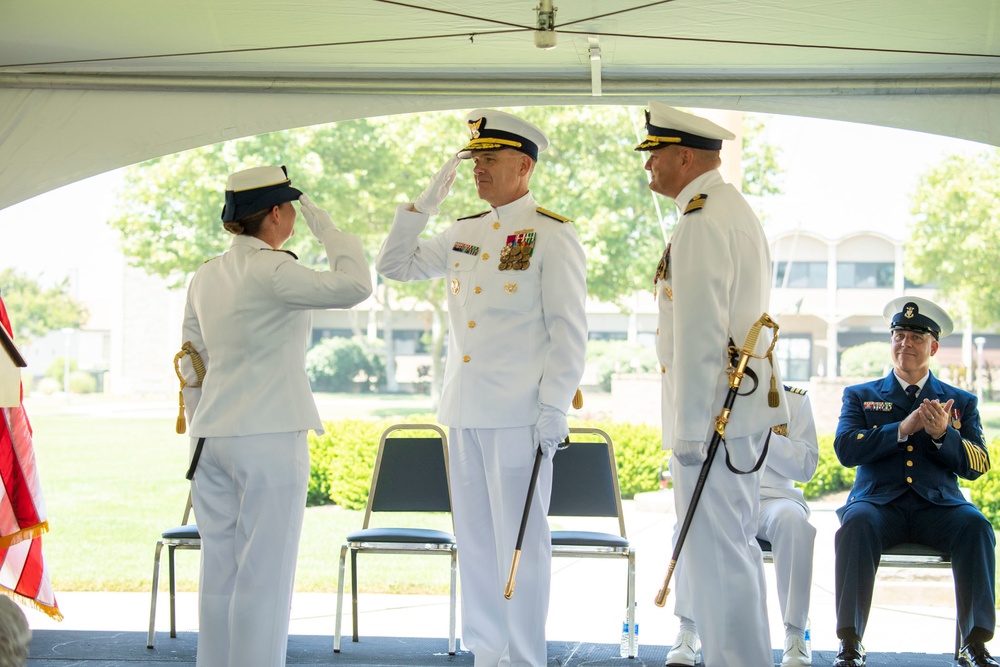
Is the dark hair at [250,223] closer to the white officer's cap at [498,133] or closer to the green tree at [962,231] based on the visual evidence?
the white officer's cap at [498,133]

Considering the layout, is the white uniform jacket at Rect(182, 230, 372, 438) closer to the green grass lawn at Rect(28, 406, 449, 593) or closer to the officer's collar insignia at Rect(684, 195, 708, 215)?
the officer's collar insignia at Rect(684, 195, 708, 215)

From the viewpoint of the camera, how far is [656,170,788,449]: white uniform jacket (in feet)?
10.4

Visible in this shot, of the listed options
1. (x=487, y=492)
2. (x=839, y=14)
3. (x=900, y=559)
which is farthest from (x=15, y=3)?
(x=900, y=559)

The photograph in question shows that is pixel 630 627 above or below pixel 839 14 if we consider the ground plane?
below

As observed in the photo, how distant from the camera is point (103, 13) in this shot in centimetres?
427

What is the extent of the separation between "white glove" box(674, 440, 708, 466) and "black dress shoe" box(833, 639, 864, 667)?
145 centimetres

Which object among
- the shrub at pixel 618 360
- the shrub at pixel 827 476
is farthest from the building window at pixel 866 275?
the shrub at pixel 827 476

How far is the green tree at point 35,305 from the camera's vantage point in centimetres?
2767

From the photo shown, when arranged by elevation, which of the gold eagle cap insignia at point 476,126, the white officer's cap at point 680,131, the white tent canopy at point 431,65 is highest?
the white tent canopy at point 431,65

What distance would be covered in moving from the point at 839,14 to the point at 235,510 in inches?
119

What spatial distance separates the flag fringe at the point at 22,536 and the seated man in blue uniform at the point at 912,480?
11.0ft

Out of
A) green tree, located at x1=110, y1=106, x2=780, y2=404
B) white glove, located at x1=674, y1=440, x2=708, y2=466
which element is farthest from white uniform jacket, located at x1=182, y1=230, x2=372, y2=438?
green tree, located at x1=110, y1=106, x2=780, y2=404

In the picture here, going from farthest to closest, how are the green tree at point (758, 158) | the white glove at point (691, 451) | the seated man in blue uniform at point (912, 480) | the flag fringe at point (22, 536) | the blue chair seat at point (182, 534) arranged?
the green tree at point (758, 158) < the blue chair seat at point (182, 534) < the flag fringe at point (22, 536) < the seated man in blue uniform at point (912, 480) < the white glove at point (691, 451)

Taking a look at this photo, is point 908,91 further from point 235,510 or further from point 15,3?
point 15,3
